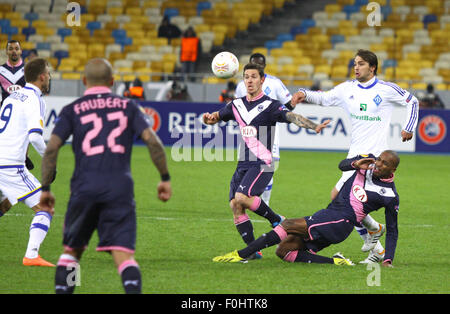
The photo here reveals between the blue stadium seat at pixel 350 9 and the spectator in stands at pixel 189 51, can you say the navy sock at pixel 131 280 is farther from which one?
the blue stadium seat at pixel 350 9

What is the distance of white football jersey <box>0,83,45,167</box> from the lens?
7.60 metres

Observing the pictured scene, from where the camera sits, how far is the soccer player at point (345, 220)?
805 cm

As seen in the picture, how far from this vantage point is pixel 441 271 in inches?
314

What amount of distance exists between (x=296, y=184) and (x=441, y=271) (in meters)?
7.59

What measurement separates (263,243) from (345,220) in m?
0.91

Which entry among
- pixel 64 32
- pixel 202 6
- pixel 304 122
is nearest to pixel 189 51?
pixel 202 6

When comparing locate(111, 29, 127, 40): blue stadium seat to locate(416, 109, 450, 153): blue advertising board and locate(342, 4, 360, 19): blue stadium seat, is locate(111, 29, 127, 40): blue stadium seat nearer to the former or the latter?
locate(342, 4, 360, 19): blue stadium seat

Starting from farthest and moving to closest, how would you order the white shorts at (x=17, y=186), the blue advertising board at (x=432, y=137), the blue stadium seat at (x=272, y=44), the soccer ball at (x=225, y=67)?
the blue stadium seat at (x=272, y=44), the blue advertising board at (x=432, y=137), the soccer ball at (x=225, y=67), the white shorts at (x=17, y=186)

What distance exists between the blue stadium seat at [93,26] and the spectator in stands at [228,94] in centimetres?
896

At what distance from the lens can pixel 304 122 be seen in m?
7.55

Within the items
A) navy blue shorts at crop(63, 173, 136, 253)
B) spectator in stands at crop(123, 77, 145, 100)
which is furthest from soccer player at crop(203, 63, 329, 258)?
spectator in stands at crop(123, 77, 145, 100)

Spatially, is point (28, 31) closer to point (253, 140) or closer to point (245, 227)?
point (253, 140)

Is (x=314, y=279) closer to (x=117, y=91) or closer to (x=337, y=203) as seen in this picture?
(x=337, y=203)

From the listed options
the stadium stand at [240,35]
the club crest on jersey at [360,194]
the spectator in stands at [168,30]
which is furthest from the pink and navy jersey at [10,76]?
the spectator in stands at [168,30]
